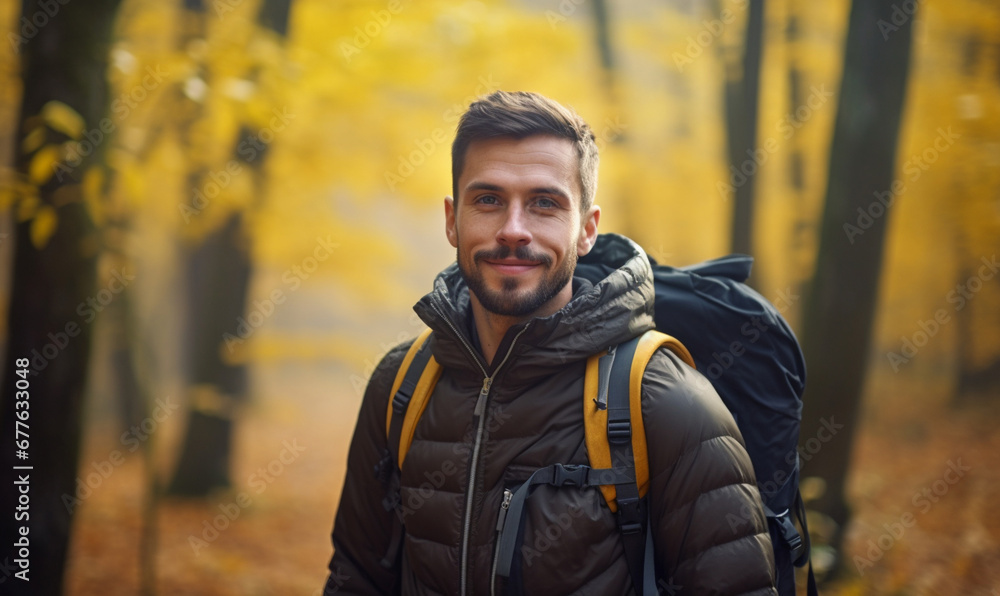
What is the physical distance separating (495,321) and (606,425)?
588 millimetres

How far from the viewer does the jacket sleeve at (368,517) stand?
95.0 inches

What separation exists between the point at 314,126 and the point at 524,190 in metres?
6.54

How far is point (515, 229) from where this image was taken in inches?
84.5

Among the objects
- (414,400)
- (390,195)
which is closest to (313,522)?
(390,195)

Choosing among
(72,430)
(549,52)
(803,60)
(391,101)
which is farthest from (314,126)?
(803,60)

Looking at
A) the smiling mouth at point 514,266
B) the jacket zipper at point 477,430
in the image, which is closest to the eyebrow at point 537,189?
the smiling mouth at point 514,266

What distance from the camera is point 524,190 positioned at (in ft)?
7.16

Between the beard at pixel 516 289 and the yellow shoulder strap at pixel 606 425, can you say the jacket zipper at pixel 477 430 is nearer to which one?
the beard at pixel 516 289

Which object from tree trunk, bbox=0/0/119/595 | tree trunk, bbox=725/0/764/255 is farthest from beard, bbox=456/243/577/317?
tree trunk, bbox=725/0/764/255

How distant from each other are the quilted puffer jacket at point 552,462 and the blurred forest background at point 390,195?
230 centimetres

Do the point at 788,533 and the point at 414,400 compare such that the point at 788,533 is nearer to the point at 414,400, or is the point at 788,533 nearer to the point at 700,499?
the point at 700,499

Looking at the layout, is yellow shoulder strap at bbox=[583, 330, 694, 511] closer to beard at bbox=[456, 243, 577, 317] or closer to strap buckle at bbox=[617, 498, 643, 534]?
strap buckle at bbox=[617, 498, 643, 534]

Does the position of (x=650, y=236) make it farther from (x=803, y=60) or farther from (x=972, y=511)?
(x=972, y=511)

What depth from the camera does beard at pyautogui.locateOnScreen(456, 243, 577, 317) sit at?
2.18m
